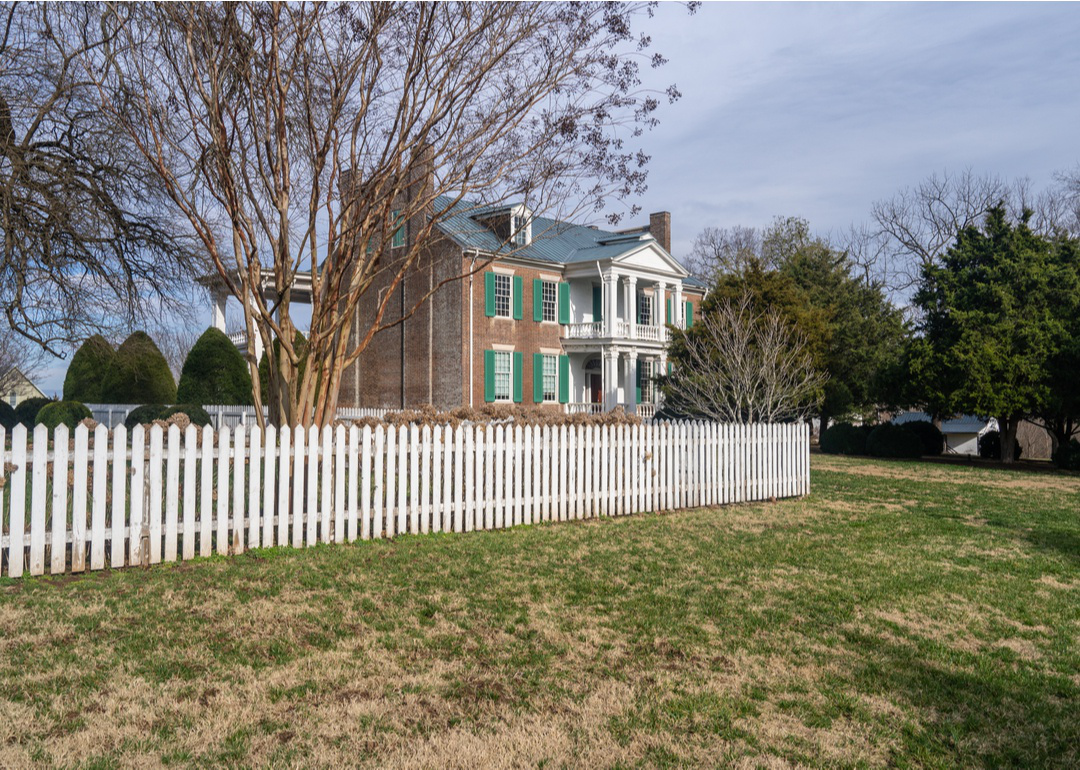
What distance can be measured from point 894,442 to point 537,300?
44.7ft

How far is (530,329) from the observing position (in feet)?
105

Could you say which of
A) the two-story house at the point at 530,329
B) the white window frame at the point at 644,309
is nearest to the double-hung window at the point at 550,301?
the two-story house at the point at 530,329

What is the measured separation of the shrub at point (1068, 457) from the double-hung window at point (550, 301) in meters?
17.5

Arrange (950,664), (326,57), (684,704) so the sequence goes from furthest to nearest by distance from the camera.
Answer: (326,57), (950,664), (684,704)

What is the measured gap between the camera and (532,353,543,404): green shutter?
31.7 meters

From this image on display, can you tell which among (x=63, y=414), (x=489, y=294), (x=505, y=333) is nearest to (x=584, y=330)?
(x=505, y=333)

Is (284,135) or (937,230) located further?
(937,230)

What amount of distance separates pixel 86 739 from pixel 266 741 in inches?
30.2

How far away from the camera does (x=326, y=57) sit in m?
10.1

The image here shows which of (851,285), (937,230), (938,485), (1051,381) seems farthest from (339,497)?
(937,230)

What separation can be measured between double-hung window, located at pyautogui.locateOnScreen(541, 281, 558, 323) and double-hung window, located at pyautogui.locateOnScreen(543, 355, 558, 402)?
5.13 ft

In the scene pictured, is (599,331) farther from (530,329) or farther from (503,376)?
(503,376)

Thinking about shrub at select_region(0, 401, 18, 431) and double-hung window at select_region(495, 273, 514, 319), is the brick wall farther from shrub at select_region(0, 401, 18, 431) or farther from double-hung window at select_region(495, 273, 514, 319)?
shrub at select_region(0, 401, 18, 431)

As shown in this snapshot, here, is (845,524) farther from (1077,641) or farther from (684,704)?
(684,704)
